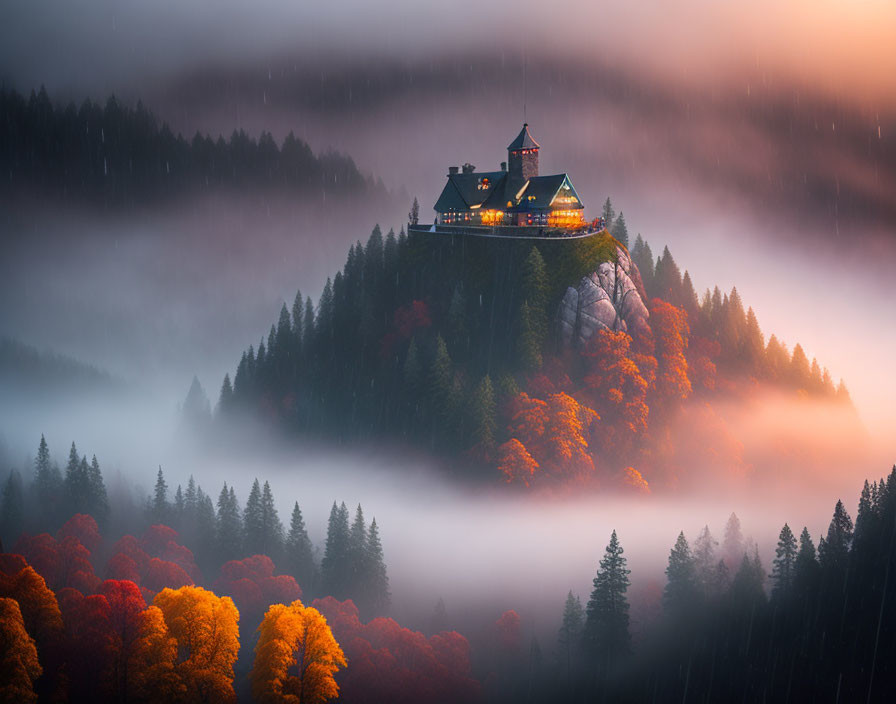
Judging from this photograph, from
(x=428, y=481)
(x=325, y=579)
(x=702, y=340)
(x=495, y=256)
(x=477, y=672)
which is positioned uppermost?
(x=495, y=256)

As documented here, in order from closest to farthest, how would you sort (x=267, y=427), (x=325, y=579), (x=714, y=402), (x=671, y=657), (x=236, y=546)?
1. (x=671, y=657)
2. (x=325, y=579)
3. (x=236, y=546)
4. (x=714, y=402)
5. (x=267, y=427)

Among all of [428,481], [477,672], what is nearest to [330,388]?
[428,481]

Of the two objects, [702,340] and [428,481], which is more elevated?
[702,340]

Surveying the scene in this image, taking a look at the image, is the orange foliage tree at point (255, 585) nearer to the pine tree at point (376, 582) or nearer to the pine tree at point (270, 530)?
Result: the pine tree at point (270, 530)

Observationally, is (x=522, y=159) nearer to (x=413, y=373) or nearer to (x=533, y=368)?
(x=533, y=368)

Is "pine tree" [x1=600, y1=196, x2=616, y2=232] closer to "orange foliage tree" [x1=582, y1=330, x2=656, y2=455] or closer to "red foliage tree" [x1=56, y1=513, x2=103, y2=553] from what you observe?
"orange foliage tree" [x1=582, y1=330, x2=656, y2=455]

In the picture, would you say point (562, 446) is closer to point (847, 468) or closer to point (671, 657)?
point (671, 657)

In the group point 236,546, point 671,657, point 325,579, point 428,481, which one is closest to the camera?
point 671,657
